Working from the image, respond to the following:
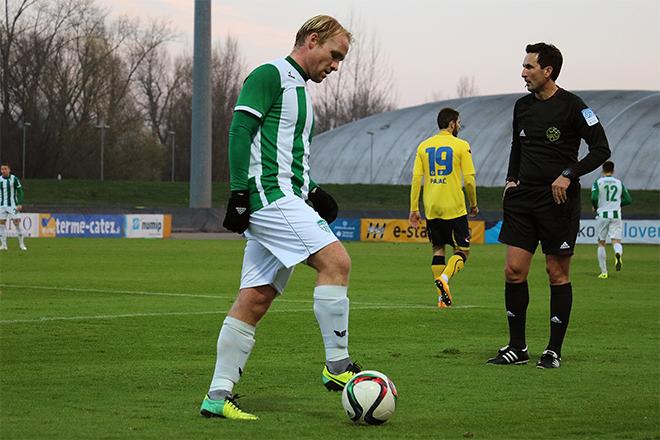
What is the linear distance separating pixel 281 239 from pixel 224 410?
0.93 metres

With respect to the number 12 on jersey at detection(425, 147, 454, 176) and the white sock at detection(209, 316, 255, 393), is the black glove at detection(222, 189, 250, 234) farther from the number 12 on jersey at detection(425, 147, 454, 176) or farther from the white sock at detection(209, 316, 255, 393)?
the number 12 on jersey at detection(425, 147, 454, 176)

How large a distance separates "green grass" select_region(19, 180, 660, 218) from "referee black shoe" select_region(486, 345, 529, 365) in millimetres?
55419

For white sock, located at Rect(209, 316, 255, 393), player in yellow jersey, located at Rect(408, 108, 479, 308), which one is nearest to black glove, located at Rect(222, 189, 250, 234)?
white sock, located at Rect(209, 316, 255, 393)

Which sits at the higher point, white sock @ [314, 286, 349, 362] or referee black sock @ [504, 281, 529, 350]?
white sock @ [314, 286, 349, 362]

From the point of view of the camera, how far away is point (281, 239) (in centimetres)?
627

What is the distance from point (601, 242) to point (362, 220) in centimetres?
2178

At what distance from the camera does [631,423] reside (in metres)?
6.12

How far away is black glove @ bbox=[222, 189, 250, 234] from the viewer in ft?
20.3

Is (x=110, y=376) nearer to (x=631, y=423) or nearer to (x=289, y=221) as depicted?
(x=289, y=221)

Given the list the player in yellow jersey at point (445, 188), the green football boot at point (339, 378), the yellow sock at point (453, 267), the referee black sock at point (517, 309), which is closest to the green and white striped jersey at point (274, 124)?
the green football boot at point (339, 378)

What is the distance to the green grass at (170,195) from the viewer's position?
65750mm

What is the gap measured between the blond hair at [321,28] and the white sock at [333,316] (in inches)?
52.9

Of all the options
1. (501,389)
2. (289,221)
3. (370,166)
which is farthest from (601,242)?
(370,166)

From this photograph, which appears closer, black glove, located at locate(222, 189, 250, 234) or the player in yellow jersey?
black glove, located at locate(222, 189, 250, 234)
